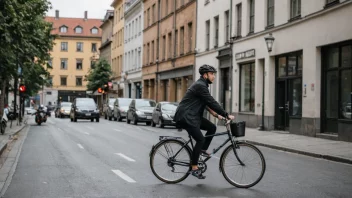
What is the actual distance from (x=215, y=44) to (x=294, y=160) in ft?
75.0

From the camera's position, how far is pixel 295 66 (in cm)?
2523

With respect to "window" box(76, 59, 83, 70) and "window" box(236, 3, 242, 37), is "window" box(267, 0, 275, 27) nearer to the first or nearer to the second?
"window" box(236, 3, 242, 37)

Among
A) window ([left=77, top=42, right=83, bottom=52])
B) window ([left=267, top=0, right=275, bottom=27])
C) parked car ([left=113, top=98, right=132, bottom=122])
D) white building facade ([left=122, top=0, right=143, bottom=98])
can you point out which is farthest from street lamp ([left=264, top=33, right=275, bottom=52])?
window ([left=77, top=42, right=83, bottom=52])

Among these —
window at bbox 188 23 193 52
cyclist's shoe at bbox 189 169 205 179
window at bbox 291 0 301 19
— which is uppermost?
window at bbox 188 23 193 52

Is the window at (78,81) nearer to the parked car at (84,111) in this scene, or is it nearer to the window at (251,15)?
the parked car at (84,111)

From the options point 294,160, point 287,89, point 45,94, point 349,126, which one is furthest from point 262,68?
point 45,94

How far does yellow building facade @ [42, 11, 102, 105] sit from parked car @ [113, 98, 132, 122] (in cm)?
7304

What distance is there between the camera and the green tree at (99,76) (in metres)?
73.5

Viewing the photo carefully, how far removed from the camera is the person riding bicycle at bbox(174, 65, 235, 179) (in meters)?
9.30

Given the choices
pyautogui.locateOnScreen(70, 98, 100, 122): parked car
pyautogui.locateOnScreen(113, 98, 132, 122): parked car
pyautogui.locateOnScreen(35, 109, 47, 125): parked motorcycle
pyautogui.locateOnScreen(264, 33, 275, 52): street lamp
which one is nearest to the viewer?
pyautogui.locateOnScreen(264, 33, 275, 52): street lamp

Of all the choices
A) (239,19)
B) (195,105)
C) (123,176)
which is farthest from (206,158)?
(239,19)

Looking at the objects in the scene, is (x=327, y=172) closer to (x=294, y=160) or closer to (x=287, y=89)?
(x=294, y=160)

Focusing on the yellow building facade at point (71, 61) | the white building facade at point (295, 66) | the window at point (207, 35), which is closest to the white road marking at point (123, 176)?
the white building facade at point (295, 66)

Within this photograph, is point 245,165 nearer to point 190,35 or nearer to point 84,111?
point 84,111
